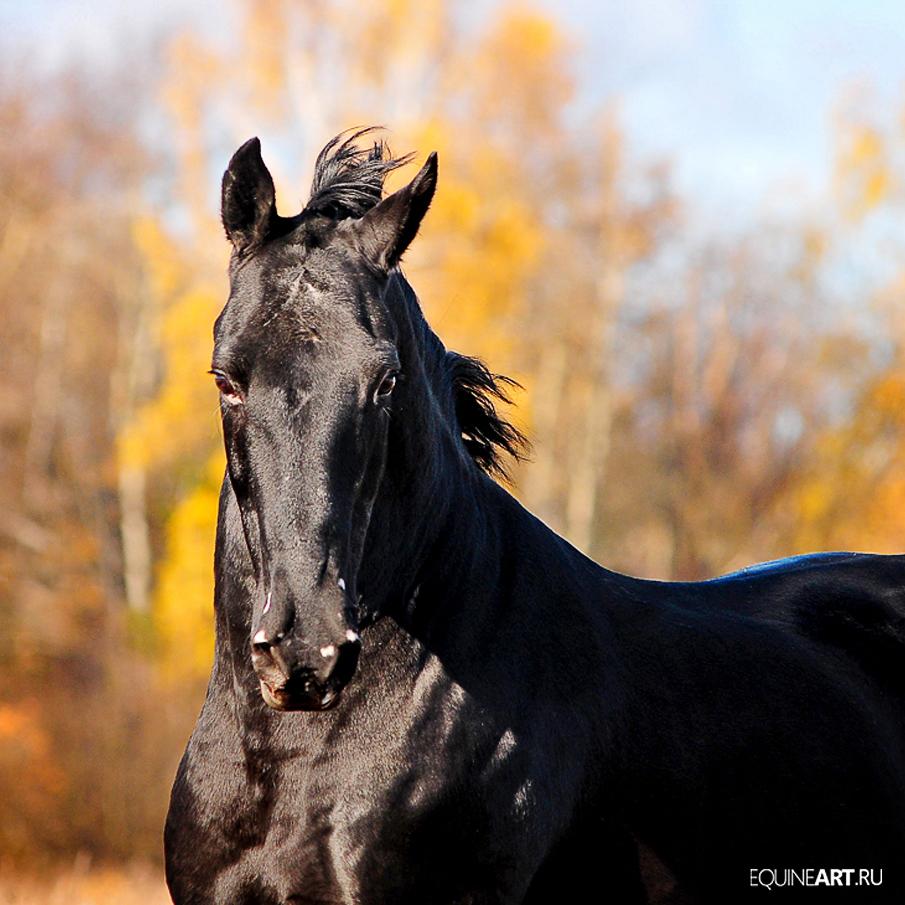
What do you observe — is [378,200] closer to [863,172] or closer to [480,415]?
[480,415]

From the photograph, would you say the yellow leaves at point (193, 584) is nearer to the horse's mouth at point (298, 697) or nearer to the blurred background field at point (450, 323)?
the blurred background field at point (450, 323)

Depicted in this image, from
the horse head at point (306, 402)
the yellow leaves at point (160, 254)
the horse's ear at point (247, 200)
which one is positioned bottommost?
the horse head at point (306, 402)

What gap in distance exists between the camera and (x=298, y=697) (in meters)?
3.07

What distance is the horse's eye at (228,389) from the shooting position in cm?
344

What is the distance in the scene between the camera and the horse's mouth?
3062mm

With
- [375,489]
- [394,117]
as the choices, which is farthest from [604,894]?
[394,117]

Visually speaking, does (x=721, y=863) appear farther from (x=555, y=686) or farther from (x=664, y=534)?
(x=664, y=534)

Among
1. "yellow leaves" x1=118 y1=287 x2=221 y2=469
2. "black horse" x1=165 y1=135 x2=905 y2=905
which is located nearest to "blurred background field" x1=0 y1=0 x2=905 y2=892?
"yellow leaves" x1=118 y1=287 x2=221 y2=469

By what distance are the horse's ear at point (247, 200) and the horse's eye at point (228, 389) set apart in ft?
1.53

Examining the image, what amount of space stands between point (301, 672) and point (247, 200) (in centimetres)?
137

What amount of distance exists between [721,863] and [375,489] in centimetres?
164

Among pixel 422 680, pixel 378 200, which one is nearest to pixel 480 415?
pixel 378 200

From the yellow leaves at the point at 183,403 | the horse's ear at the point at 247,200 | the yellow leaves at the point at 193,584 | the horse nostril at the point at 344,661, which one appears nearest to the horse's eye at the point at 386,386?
the horse's ear at the point at 247,200

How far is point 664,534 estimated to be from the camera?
36.7 m
